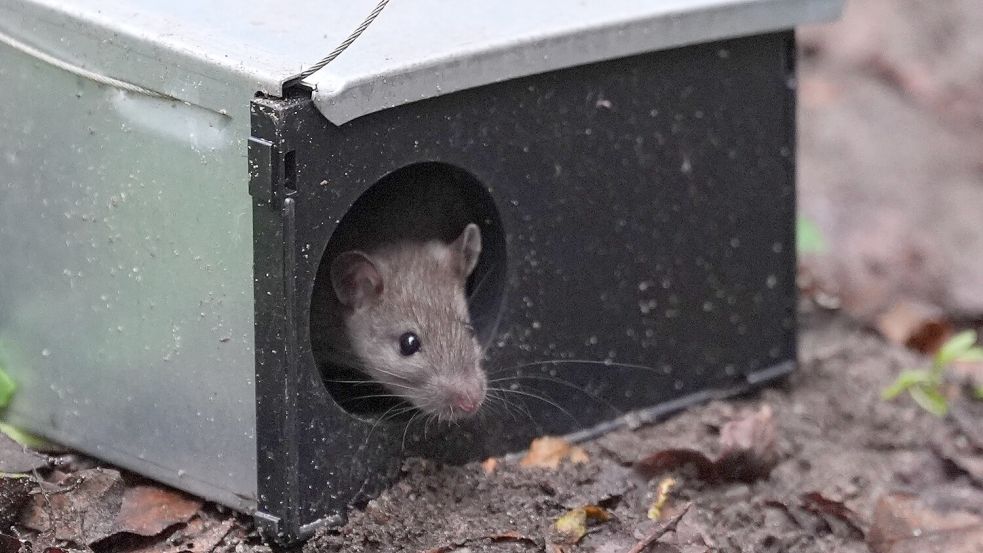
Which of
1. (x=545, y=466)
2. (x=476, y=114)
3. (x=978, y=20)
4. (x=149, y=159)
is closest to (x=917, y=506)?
→ (x=545, y=466)

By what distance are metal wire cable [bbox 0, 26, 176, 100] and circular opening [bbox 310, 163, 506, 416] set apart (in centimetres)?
82

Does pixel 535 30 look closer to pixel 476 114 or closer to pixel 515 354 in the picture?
pixel 476 114

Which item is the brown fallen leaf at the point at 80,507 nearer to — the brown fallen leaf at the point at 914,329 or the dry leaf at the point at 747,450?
the dry leaf at the point at 747,450

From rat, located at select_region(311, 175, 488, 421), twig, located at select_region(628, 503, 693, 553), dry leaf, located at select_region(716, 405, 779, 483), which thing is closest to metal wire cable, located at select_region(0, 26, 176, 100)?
rat, located at select_region(311, 175, 488, 421)

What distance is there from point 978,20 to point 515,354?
5017mm

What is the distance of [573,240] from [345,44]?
109 centimetres

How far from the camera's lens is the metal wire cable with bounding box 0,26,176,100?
12.2ft

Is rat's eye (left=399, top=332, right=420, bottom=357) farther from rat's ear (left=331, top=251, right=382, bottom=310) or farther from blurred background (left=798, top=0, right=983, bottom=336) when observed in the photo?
blurred background (left=798, top=0, right=983, bottom=336)

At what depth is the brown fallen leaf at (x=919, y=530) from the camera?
13.7ft

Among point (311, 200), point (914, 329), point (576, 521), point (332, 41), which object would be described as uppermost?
point (332, 41)

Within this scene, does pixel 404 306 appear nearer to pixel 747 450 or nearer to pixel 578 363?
pixel 578 363

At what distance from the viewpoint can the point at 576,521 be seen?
3955 mm

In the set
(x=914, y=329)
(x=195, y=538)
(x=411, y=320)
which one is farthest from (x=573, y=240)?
(x=914, y=329)

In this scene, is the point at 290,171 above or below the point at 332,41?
below
